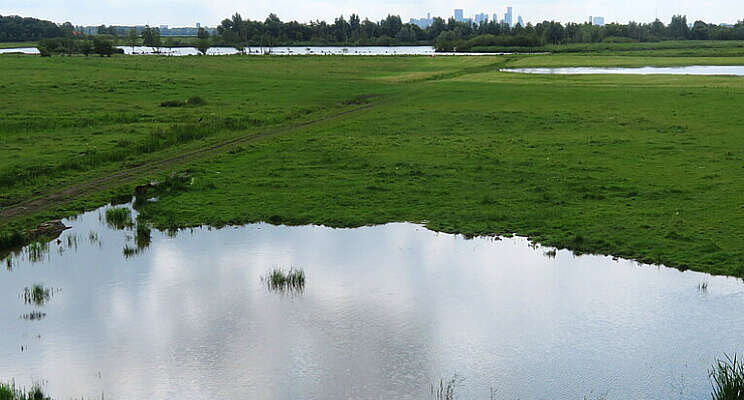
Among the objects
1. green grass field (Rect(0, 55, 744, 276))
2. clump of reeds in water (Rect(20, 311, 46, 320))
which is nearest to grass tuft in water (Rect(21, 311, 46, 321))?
clump of reeds in water (Rect(20, 311, 46, 320))

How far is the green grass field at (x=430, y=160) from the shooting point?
23.4 m

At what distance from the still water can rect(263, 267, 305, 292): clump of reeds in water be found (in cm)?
37

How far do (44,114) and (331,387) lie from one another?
135ft

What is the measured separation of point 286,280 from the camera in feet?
61.6

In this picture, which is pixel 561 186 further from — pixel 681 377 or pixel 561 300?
pixel 681 377

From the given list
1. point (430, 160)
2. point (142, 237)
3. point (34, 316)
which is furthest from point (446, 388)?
point (430, 160)

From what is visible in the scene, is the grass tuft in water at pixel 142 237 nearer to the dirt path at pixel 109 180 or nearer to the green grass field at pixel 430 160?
the green grass field at pixel 430 160

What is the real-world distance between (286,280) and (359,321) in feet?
10.9

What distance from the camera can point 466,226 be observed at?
23031mm

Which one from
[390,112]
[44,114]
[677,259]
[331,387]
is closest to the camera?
[331,387]

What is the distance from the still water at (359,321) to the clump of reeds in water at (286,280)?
37 centimetres

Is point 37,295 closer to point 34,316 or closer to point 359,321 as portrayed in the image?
point 34,316

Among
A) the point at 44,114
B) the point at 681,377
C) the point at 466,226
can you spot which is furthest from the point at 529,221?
the point at 44,114

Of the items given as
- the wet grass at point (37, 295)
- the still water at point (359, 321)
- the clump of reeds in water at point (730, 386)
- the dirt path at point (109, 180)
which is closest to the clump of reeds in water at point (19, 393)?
the still water at point (359, 321)
